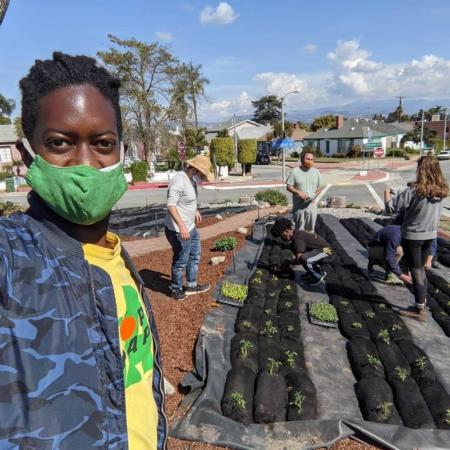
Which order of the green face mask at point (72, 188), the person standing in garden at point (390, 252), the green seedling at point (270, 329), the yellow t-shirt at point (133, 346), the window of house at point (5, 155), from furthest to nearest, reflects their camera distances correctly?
the window of house at point (5, 155)
the person standing in garden at point (390, 252)
the green seedling at point (270, 329)
the yellow t-shirt at point (133, 346)
the green face mask at point (72, 188)

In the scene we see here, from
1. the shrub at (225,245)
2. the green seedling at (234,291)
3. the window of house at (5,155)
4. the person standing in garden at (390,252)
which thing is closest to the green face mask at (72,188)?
the green seedling at (234,291)

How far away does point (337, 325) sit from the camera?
4.81m

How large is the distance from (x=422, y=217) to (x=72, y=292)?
447 centimetres

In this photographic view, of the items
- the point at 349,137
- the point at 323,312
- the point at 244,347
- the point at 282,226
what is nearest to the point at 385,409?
the point at 244,347

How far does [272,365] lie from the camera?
3725 mm

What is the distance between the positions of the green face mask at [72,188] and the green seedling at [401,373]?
3.45 m

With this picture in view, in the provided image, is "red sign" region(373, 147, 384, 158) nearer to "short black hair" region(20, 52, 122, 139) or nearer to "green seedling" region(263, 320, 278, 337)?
"green seedling" region(263, 320, 278, 337)

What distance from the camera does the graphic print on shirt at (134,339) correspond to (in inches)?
46.0

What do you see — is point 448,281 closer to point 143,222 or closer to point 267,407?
point 267,407

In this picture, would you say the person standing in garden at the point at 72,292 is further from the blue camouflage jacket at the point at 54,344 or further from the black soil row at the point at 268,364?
the black soil row at the point at 268,364

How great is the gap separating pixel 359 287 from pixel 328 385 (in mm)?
2416

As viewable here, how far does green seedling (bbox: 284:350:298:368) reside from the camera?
3.84 metres

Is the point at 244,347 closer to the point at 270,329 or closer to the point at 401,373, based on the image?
the point at 270,329

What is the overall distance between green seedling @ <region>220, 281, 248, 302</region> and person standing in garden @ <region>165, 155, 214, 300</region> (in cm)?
55
